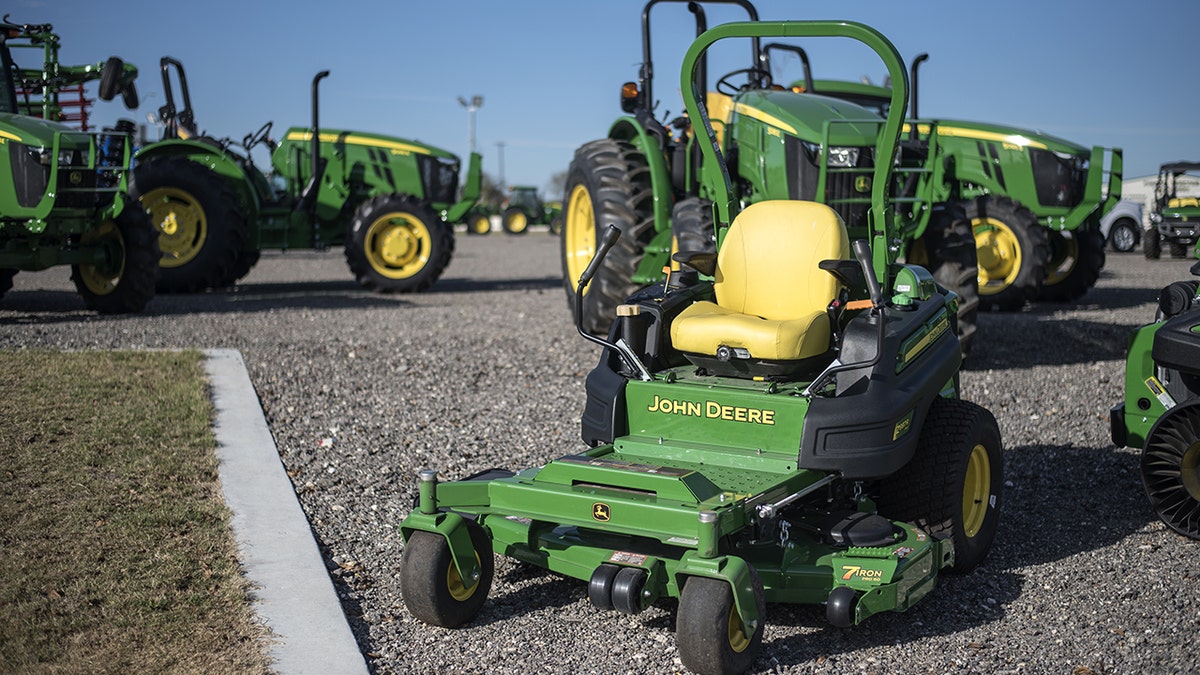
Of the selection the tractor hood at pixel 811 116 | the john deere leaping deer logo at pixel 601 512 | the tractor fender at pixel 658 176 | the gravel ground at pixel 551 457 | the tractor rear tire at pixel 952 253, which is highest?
the tractor hood at pixel 811 116

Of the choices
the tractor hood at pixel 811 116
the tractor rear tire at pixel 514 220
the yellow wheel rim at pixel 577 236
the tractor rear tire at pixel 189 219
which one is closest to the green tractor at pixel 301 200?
the tractor rear tire at pixel 189 219

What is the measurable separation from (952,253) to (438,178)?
29.4 ft

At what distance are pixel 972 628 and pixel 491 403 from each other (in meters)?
4.31

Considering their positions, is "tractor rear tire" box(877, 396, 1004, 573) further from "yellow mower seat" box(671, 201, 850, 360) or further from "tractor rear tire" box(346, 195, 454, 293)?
"tractor rear tire" box(346, 195, 454, 293)

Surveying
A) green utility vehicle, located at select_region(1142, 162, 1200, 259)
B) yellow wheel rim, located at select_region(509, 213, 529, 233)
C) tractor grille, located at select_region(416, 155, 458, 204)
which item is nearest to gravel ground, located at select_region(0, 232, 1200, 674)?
tractor grille, located at select_region(416, 155, 458, 204)

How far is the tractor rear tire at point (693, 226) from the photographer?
8.73 m

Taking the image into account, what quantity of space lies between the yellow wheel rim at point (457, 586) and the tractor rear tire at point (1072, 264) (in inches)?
464

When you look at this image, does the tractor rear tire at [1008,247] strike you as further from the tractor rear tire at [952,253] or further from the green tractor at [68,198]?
the green tractor at [68,198]

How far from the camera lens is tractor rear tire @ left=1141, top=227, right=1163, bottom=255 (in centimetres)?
2295

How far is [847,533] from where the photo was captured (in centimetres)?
445

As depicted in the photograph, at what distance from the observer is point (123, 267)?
1159cm

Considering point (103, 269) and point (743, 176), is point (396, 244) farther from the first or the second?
point (743, 176)

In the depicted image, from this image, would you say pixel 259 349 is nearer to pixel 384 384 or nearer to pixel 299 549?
pixel 384 384

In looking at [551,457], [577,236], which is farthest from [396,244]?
[551,457]
